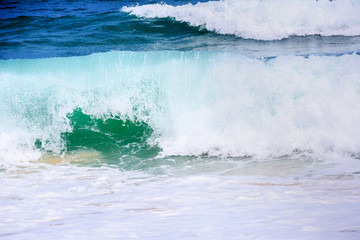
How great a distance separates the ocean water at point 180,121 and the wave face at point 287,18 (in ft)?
0.09

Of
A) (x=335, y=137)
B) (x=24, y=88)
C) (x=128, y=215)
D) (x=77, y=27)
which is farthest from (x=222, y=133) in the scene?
(x=77, y=27)

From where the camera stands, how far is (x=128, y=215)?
8.16 ft

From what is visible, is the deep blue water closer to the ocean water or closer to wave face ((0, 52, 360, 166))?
the ocean water

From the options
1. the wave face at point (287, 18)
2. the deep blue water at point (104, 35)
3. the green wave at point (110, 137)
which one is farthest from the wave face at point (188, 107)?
the wave face at point (287, 18)

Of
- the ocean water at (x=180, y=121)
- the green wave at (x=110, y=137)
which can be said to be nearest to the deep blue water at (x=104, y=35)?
the ocean water at (x=180, y=121)

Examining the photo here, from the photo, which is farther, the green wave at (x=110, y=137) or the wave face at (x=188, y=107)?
the green wave at (x=110, y=137)

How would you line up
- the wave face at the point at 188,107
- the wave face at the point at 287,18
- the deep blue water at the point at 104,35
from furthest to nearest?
the wave face at the point at 287,18
the deep blue water at the point at 104,35
the wave face at the point at 188,107

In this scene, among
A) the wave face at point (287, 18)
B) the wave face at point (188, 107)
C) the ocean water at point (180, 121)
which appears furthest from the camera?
the wave face at point (287, 18)

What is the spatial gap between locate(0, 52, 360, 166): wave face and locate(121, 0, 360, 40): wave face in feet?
8.96

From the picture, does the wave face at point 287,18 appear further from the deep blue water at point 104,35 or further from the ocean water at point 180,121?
the deep blue water at point 104,35

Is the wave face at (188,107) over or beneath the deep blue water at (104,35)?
beneath

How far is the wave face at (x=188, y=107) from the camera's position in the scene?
4910 mm

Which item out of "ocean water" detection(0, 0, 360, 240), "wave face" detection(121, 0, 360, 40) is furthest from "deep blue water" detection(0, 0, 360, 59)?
"wave face" detection(121, 0, 360, 40)

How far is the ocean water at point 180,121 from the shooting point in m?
2.39
